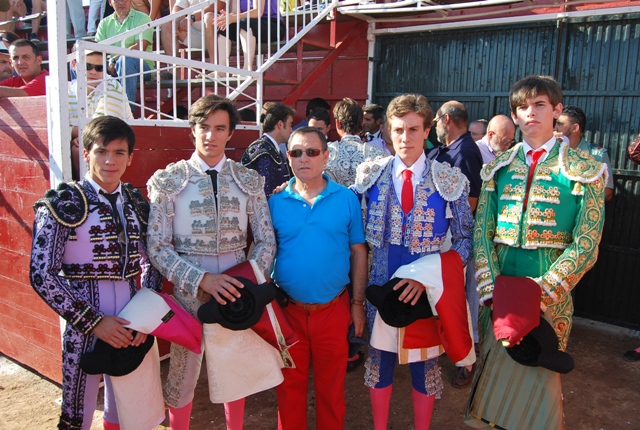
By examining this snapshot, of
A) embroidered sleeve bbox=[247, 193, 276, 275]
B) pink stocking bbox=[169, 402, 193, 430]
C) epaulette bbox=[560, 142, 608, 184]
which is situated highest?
epaulette bbox=[560, 142, 608, 184]

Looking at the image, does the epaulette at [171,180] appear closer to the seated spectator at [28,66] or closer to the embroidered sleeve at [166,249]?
the embroidered sleeve at [166,249]

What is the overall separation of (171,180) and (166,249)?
335mm

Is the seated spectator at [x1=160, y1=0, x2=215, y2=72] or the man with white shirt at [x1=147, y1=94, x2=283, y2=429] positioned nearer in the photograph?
the man with white shirt at [x1=147, y1=94, x2=283, y2=429]

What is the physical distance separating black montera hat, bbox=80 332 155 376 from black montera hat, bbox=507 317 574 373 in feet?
5.54

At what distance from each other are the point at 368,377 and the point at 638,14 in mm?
3902

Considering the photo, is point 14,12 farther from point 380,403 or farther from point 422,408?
point 422,408

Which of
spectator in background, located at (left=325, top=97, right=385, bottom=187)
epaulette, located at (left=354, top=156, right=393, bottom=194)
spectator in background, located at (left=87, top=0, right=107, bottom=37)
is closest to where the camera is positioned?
epaulette, located at (left=354, top=156, right=393, bottom=194)

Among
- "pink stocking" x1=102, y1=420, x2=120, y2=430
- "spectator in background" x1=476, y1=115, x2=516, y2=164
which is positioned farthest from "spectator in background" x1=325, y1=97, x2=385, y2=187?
"pink stocking" x1=102, y1=420, x2=120, y2=430

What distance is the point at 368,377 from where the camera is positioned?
2693 millimetres

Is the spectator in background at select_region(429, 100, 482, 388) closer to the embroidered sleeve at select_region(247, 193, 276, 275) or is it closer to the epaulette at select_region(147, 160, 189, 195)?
the embroidered sleeve at select_region(247, 193, 276, 275)

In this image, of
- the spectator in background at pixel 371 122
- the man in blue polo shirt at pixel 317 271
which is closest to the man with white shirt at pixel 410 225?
the man in blue polo shirt at pixel 317 271

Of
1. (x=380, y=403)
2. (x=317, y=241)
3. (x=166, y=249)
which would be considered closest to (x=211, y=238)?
(x=166, y=249)

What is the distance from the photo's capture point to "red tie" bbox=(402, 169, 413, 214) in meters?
2.62

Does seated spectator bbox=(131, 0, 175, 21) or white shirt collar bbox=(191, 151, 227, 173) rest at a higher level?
seated spectator bbox=(131, 0, 175, 21)
